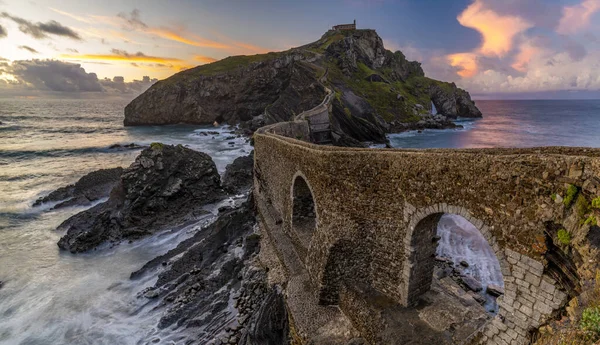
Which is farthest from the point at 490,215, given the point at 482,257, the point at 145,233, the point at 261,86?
the point at 261,86

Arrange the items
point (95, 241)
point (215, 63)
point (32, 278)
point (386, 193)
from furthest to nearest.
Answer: point (215, 63) → point (95, 241) → point (32, 278) → point (386, 193)

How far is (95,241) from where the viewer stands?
19.8 meters

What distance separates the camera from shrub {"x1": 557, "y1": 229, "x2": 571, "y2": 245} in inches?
216

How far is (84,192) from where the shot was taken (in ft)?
94.2

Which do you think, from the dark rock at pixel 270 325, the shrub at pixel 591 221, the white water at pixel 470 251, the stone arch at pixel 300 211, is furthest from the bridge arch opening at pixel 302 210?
the shrub at pixel 591 221

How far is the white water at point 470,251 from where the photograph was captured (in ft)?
50.8

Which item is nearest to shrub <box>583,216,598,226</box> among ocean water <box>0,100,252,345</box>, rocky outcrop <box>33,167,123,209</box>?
ocean water <box>0,100,252,345</box>

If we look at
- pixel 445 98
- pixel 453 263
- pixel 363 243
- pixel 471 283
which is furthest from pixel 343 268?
pixel 445 98

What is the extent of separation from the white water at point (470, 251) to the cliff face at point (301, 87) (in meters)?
38.2

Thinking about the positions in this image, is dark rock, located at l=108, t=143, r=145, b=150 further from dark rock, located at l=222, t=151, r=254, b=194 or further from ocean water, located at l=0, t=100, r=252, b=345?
dark rock, located at l=222, t=151, r=254, b=194

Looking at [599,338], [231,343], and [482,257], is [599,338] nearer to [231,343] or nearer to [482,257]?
[231,343]

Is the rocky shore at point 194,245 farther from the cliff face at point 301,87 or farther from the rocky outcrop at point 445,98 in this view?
the rocky outcrop at point 445,98

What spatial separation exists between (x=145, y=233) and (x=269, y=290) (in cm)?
1212

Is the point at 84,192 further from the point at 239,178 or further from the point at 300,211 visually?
the point at 300,211
